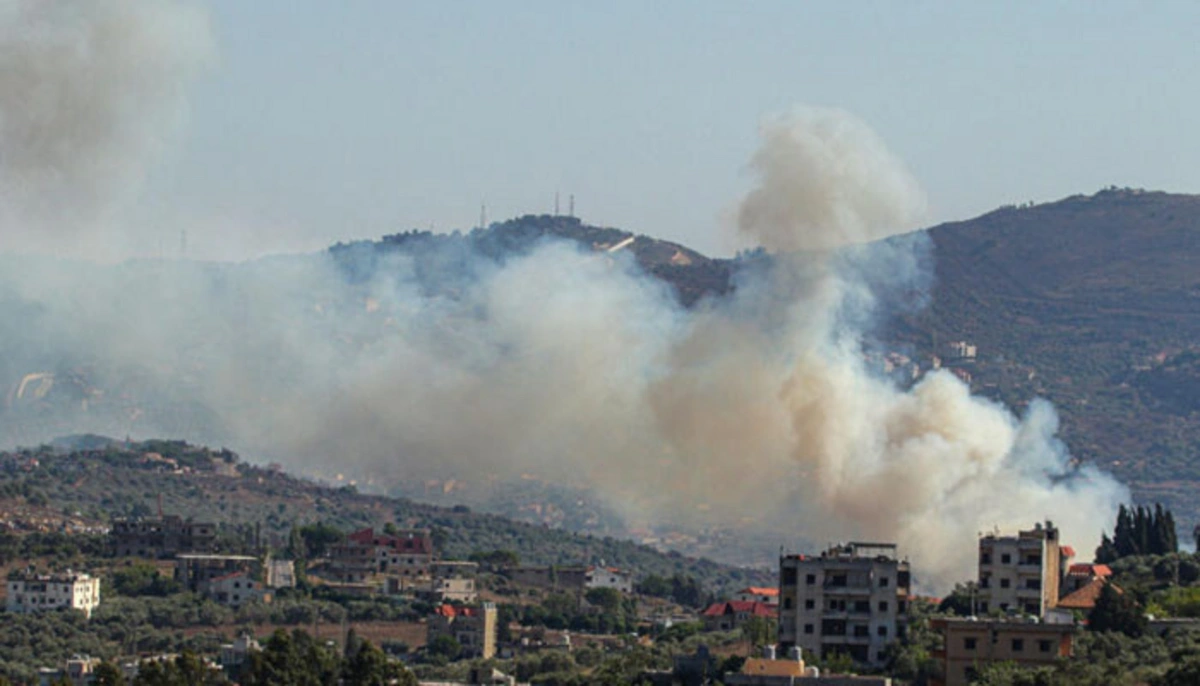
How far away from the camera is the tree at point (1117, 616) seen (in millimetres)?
76812

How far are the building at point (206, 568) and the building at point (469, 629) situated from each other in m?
12.3

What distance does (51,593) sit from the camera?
115188 mm

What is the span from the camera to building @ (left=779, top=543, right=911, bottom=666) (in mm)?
80938

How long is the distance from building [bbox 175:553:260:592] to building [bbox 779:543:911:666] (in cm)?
4571

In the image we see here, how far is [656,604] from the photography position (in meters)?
135

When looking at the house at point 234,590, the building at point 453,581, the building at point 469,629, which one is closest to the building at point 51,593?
the house at point 234,590

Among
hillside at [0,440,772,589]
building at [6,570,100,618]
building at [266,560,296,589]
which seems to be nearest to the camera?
building at [6,570,100,618]

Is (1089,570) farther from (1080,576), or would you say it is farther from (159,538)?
(159,538)

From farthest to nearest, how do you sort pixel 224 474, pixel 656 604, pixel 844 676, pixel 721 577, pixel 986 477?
pixel 224 474, pixel 721 577, pixel 656 604, pixel 986 477, pixel 844 676

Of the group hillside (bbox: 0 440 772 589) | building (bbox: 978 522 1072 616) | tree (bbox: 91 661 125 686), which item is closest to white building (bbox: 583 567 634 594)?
hillside (bbox: 0 440 772 589)

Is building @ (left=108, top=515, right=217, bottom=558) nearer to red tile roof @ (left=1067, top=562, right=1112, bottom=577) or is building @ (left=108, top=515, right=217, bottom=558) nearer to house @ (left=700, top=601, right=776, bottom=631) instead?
house @ (left=700, top=601, right=776, bottom=631)

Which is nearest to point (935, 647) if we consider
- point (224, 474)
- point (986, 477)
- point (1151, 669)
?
point (1151, 669)

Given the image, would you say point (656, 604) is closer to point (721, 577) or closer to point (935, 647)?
point (721, 577)

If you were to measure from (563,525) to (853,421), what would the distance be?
8046cm
